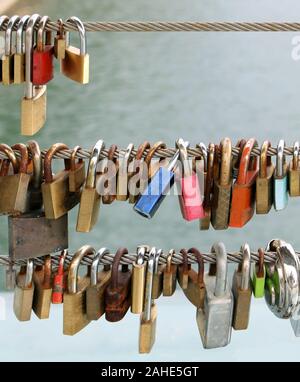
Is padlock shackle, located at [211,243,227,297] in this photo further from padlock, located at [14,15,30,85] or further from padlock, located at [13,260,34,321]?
padlock, located at [14,15,30,85]

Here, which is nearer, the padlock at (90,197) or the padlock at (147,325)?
the padlock at (90,197)

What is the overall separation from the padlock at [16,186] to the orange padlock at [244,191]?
1.19 feet


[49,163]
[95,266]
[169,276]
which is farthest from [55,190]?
[169,276]

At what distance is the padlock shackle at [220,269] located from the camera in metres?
1.37

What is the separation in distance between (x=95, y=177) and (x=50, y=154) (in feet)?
0.28

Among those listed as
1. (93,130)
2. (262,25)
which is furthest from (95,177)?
(93,130)

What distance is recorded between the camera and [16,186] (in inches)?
51.3

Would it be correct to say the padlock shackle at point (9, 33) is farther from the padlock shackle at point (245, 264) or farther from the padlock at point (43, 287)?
the padlock shackle at point (245, 264)

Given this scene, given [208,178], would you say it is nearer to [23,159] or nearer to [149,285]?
[149,285]

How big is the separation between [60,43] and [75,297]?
1.46ft

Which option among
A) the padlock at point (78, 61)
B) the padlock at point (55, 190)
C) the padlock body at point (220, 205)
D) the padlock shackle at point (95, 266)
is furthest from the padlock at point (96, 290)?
the padlock at point (78, 61)

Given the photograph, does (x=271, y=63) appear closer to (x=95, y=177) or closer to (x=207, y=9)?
(x=207, y=9)

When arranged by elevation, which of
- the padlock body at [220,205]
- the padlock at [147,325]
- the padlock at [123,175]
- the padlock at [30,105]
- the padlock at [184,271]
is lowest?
the padlock at [147,325]

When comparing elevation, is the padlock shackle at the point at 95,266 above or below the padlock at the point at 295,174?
below
